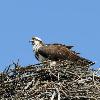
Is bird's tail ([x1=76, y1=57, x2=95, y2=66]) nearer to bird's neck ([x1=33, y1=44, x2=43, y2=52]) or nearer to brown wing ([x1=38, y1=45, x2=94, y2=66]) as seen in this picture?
brown wing ([x1=38, y1=45, x2=94, y2=66])

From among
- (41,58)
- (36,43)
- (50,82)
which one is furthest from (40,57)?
(50,82)

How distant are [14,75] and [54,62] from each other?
117cm

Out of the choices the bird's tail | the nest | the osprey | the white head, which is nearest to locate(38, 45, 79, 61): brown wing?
the osprey

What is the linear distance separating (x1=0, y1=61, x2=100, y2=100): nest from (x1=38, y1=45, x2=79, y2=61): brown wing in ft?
3.60

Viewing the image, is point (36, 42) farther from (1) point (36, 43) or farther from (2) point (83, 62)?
(2) point (83, 62)

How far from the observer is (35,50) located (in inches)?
555

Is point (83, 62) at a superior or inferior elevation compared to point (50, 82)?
superior

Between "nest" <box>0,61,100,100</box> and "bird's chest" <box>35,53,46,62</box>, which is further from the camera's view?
"bird's chest" <box>35,53,46,62</box>

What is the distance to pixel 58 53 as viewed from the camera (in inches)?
535

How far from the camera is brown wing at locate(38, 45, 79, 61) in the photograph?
1347 cm

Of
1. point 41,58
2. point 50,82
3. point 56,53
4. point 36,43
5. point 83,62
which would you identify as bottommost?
point 50,82

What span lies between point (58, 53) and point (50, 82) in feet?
7.59

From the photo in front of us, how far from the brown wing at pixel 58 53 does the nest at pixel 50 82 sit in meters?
1.10

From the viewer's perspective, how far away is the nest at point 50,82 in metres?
10.8
